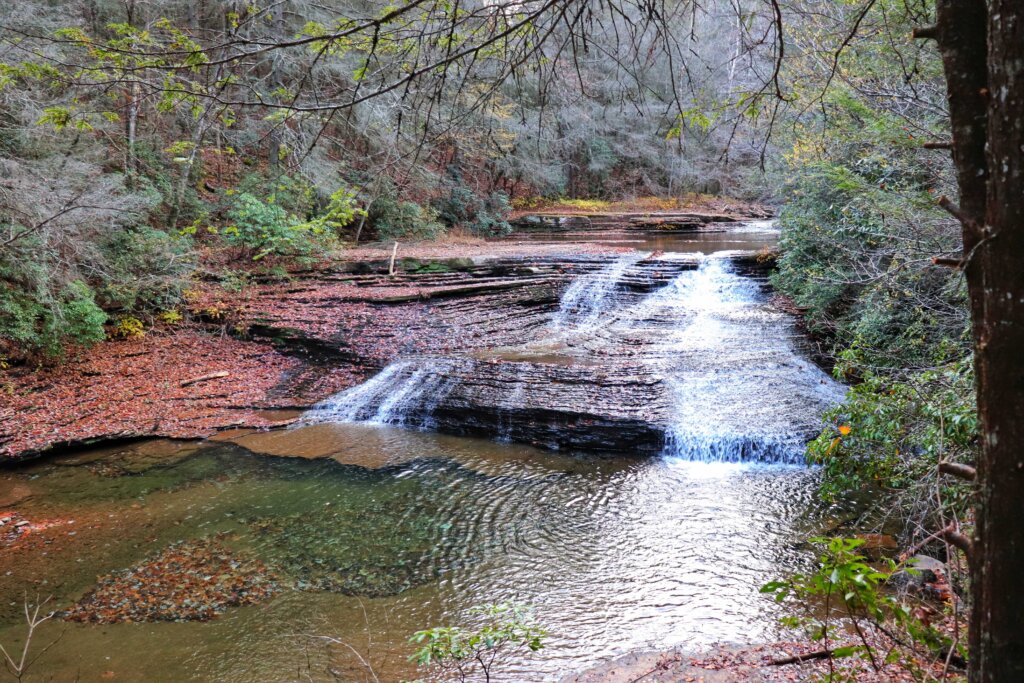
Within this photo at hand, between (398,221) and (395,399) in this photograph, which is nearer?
(395,399)

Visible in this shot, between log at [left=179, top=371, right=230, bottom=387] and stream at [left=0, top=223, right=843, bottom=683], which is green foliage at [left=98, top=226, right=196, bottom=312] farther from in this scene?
stream at [left=0, top=223, right=843, bottom=683]

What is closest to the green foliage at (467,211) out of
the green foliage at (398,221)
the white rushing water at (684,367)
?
the green foliage at (398,221)

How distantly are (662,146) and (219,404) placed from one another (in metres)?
27.2

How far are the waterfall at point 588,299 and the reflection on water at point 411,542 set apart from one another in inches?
191

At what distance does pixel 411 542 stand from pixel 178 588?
2.06m

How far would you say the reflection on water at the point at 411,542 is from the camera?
14.1 feet

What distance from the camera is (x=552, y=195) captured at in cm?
2991

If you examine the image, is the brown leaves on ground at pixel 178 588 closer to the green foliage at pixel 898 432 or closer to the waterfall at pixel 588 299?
the green foliage at pixel 898 432

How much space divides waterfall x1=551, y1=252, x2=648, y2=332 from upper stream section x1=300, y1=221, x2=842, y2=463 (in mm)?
38

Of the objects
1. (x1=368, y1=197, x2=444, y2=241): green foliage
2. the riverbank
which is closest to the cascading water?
the riverbank

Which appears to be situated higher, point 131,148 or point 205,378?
point 131,148

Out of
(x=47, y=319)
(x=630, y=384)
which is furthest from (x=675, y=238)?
(x=47, y=319)

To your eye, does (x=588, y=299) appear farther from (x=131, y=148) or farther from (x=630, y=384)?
(x=131, y=148)

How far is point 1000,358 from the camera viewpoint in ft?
4.32
